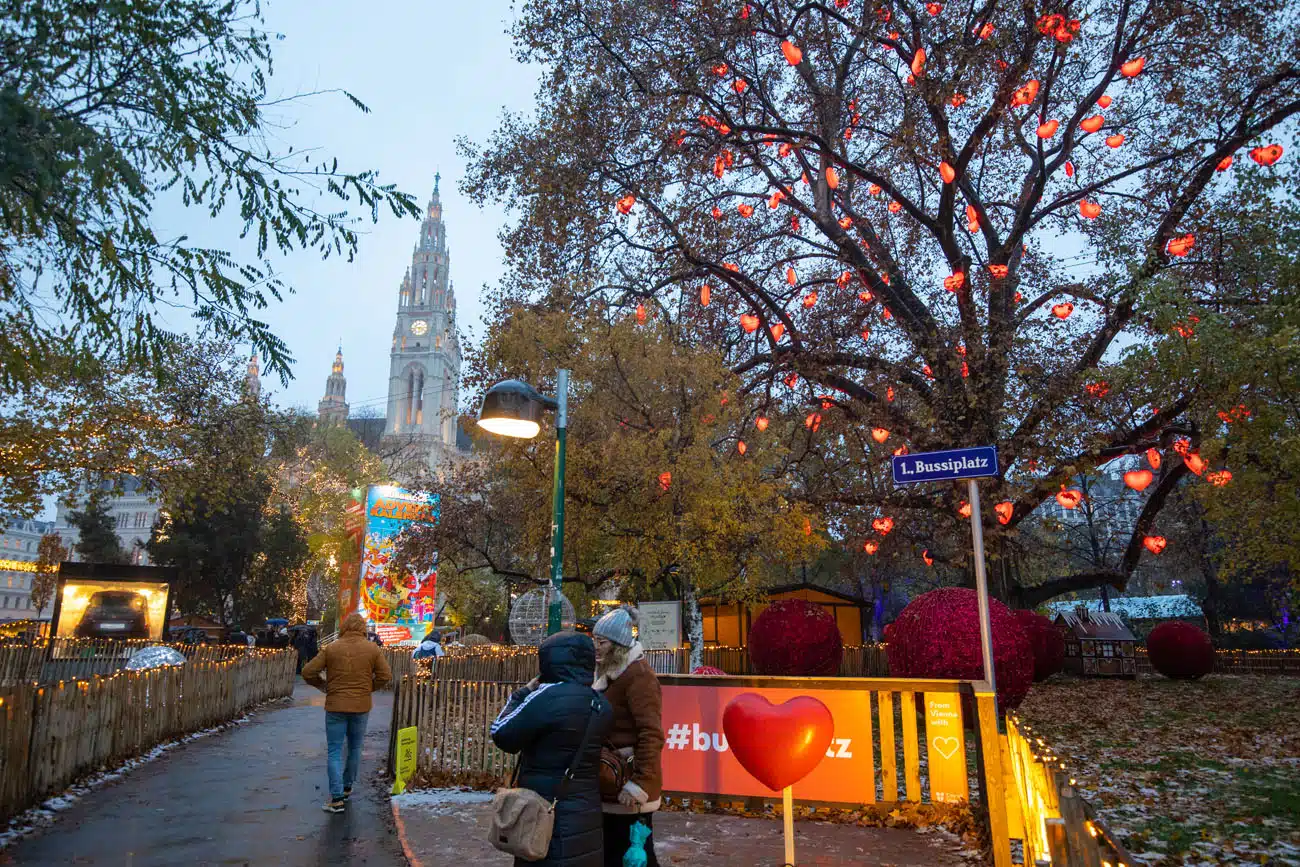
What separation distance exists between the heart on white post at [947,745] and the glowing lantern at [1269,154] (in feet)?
43.6

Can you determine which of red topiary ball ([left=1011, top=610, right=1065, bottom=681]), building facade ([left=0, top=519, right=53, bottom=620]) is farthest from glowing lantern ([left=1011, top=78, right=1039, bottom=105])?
building facade ([left=0, top=519, right=53, bottom=620])

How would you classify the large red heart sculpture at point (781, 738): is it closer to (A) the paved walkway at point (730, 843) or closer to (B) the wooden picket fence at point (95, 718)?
(A) the paved walkway at point (730, 843)

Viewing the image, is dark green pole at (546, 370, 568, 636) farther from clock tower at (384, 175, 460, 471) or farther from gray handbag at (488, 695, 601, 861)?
clock tower at (384, 175, 460, 471)

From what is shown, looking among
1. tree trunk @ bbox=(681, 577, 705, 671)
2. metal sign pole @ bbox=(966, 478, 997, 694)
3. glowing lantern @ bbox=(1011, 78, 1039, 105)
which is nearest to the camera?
metal sign pole @ bbox=(966, 478, 997, 694)

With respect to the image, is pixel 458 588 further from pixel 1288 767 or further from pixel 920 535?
pixel 1288 767

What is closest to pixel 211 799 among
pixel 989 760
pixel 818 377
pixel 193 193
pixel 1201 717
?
pixel 193 193

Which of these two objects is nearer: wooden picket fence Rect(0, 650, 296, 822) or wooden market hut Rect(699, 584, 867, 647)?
wooden picket fence Rect(0, 650, 296, 822)

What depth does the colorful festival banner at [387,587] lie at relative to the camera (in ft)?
120

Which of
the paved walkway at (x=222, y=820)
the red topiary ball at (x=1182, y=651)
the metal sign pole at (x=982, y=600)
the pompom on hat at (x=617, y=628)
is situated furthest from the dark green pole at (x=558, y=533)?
the red topiary ball at (x=1182, y=651)

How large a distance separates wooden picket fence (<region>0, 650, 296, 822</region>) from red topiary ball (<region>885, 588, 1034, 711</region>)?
10429 millimetres

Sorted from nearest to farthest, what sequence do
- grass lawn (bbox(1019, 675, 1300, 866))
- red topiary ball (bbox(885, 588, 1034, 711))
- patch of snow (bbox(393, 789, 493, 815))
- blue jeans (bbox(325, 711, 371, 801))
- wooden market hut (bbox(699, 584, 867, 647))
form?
grass lawn (bbox(1019, 675, 1300, 866)), patch of snow (bbox(393, 789, 493, 815)), blue jeans (bbox(325, 711, 371, 801)), red topiary ball (bbox(885, 588, 1034, 711)), wooden market hut (bbox(699, 584, 867, 647))

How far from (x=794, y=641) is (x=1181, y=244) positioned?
1125 centimetres

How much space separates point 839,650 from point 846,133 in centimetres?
1214

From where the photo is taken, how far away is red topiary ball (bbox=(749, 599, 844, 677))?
1850cm
